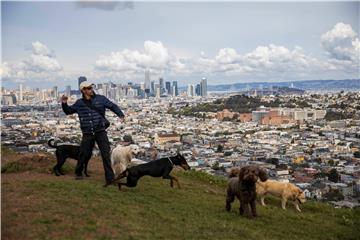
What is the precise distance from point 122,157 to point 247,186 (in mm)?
3177

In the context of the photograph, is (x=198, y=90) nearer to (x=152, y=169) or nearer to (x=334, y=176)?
(x=334, y=176)

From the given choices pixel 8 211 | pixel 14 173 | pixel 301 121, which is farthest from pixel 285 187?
pixel 301 121

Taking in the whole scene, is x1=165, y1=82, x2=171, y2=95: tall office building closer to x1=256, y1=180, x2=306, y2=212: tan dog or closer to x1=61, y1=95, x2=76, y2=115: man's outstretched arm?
x1=256, y1=180, x2=306, y2=212: tan dog

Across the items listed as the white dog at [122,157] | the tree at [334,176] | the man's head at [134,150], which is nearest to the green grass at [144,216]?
the white dog at [122,157]

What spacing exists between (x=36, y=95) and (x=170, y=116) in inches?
777

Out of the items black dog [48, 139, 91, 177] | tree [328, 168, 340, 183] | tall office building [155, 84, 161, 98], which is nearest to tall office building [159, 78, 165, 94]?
tall office building [155, 84, 161, 98]

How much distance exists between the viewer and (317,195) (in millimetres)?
12938

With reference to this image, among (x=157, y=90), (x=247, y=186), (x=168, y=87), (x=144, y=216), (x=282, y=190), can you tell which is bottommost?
(x=282, y=190)

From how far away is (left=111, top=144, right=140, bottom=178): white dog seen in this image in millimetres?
9227

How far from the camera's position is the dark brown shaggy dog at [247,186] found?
7.00m

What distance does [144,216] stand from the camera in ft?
21.3

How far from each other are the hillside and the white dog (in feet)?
1.57

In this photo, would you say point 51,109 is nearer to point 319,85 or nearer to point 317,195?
point 317,195

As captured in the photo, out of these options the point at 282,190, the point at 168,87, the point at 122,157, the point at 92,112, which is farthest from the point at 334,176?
the point at 168,87
